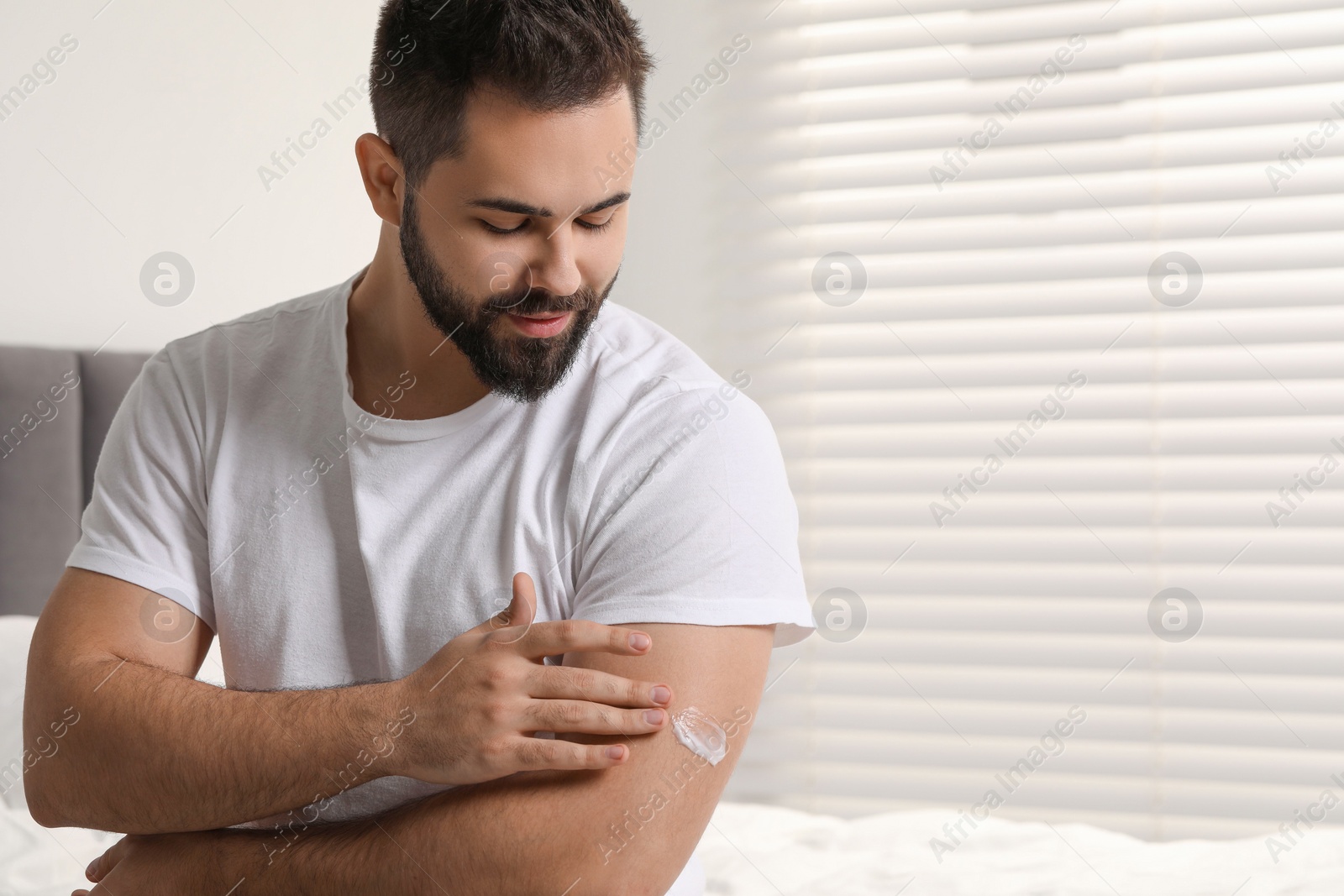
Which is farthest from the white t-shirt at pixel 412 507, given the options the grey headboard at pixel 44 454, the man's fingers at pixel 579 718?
the grey headboard at pixel 44 454

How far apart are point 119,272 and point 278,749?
1.23m

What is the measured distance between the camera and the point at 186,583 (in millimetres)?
1117

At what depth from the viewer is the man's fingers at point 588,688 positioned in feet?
2.92

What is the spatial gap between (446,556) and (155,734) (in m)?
0.30

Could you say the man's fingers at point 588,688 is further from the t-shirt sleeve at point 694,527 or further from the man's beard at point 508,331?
the man's beard at point 508,331

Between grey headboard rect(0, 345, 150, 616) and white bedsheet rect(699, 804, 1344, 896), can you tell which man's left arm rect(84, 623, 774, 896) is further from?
grey headboard rect(0, 345, 150, 616)

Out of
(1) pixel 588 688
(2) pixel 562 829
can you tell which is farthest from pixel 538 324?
(2) pixel 562 829

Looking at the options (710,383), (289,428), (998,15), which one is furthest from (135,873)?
(998,15)

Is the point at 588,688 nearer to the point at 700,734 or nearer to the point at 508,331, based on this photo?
the point at 700,734

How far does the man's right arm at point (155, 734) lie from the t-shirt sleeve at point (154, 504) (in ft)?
0.13

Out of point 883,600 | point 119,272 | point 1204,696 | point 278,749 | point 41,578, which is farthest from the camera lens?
point 883,600

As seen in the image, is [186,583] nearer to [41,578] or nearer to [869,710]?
[41,578]

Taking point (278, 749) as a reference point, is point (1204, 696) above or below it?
above

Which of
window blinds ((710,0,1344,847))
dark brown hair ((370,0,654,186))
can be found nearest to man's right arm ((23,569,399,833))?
dark brown hair ((370,0,654,186))
